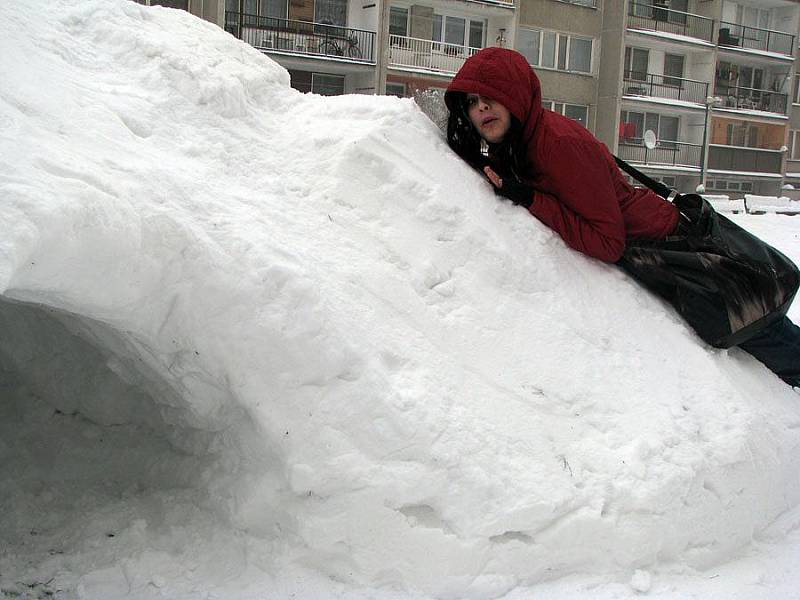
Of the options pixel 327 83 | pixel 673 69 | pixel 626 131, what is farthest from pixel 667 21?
pixel 327 83

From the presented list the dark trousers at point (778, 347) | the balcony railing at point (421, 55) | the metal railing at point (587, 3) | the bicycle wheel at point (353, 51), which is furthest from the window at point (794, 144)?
the dark trousers at point (778, 347)

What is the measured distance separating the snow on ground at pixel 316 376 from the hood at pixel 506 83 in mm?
450

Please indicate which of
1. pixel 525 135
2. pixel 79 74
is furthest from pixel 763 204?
pixel 79 74

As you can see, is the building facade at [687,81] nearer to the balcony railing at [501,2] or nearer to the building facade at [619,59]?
the building facade at [619,59]

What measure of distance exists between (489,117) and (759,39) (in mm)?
36975

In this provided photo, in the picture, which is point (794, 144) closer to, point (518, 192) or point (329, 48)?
point (329, 48)

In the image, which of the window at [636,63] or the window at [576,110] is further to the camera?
the window at [636,63]

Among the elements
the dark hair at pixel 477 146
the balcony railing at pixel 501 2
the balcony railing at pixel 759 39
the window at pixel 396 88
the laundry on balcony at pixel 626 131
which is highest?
the balcony railing at pixel 759 39

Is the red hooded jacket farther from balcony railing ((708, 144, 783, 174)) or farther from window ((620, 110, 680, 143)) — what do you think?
balcony railing ((708, 144, 783, 174))

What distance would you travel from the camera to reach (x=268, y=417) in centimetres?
313

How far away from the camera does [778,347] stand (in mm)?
4516

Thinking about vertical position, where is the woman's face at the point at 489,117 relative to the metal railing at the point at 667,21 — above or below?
below

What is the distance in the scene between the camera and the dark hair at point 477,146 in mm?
4402

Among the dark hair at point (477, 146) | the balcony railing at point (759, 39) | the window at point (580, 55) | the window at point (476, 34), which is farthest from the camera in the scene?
the balcony railing at point (759, 39)
